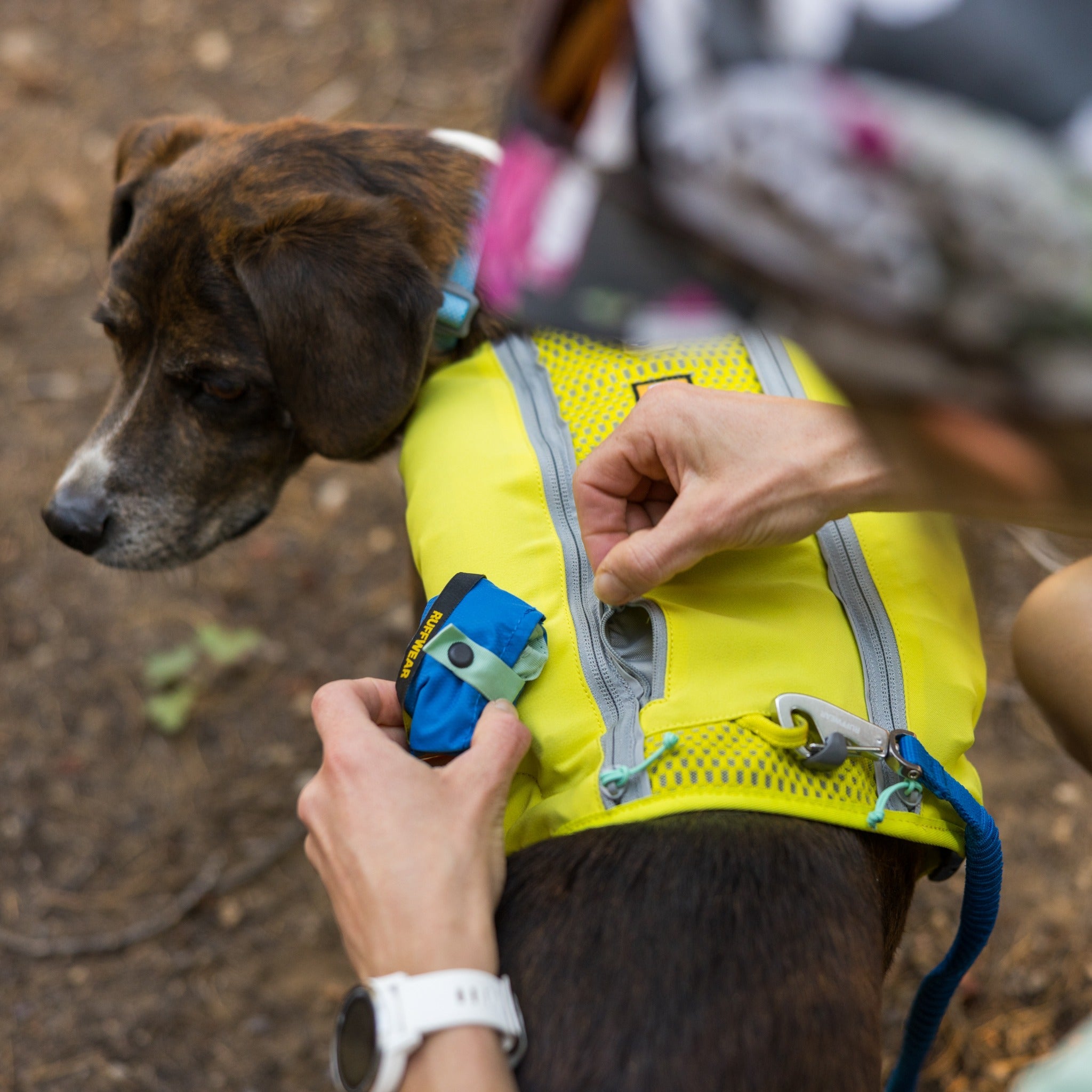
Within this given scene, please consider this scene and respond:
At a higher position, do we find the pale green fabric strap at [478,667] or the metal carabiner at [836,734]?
the metal carabiner at [836,734]

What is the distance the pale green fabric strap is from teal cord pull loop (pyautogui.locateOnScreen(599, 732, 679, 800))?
23 cm

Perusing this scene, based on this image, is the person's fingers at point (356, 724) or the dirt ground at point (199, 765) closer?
the person's fingers at point (356, 724)

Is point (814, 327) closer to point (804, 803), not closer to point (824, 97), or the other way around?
point (824, 97)

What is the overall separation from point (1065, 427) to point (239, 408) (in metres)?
2.02

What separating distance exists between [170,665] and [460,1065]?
7.86ft

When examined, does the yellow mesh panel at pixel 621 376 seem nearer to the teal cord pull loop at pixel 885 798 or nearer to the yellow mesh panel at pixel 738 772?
the yellow mesh panel at pixel 738 772

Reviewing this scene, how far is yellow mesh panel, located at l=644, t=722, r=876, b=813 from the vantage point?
1.49 meters

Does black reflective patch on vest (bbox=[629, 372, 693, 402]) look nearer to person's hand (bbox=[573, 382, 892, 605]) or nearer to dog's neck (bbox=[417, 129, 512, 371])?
person's hand (bbox=[573, 382, 892, 605])

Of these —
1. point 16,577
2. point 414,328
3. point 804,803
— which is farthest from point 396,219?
point 16,577

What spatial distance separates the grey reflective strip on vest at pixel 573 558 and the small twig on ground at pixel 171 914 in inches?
65.5

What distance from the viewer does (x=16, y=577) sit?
360 cm

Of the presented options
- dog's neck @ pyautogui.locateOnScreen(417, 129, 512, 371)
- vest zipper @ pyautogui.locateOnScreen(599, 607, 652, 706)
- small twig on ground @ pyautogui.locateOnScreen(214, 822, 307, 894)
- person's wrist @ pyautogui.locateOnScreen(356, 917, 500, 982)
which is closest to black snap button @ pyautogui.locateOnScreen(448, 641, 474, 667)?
vest zipper @ pyautogui.locateOnScreen(599, 607, 652, 706)

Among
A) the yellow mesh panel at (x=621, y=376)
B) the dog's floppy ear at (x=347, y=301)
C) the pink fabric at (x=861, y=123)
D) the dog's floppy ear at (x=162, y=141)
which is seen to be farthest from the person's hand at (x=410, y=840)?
the dog's floppy ear at (x=162, y=141)

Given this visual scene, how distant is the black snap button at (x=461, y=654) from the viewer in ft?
5.26
